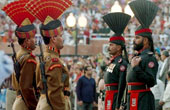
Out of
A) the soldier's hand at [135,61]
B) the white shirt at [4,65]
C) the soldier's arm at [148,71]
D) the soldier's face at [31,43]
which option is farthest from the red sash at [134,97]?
the white shirt at [4,65]

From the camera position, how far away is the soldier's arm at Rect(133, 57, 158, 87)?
7.42m

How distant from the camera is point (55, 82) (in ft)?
23.6

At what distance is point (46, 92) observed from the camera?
7.27m

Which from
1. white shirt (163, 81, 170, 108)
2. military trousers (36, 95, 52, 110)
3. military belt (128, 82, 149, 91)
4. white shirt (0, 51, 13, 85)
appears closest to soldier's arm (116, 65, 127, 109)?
military belt (128, 82, 149, 91)

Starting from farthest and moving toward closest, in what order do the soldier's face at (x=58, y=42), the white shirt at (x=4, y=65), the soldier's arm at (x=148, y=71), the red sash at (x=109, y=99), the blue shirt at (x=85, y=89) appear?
the blue shirt at (x=85, y=89) → the red sash at (x=109, y=99) → the soldier's face at (x=58, y=42) → the soldier's arm at (x=148, y=71) → the white shirt at (x=4, y=65)

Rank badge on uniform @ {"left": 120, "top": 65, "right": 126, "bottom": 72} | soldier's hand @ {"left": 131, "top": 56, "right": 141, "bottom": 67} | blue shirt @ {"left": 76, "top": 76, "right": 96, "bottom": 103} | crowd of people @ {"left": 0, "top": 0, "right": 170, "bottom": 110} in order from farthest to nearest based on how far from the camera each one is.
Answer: crowd of people @ {"left": 0, "top": 0, "right": 170, "bottom": 110}, blue shirt @ {"left": 76, "top": 76, "right": 96, "bottom": 103}, badge on uniform @ {"left": 120, "top": 65, "right": 126, "bottom": 72}, soldier's hand @ {"left": 131, "top": 56, "right": 141, "bottom": 67}

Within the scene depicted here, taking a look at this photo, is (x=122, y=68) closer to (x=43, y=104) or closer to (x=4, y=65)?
(x=43, y=104)

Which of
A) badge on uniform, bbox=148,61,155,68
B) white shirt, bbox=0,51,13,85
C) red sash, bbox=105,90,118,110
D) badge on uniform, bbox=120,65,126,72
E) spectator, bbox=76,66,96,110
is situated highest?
white shirt, bbox=0,51,13,85

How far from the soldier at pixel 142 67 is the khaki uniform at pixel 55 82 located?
1076 mm

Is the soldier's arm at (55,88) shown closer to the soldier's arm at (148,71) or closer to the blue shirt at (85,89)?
the soldier's arm at (148,71)

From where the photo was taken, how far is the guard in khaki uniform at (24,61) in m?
7.99

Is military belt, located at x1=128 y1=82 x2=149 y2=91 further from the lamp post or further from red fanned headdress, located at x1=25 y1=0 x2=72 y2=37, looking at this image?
the lamp post

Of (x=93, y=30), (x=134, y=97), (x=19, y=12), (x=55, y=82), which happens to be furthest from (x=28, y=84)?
(x=93, y=30)

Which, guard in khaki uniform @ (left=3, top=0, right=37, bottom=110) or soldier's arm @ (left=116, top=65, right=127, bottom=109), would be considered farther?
soldier's arm @ (left=116, top=65, right=127, bottom=109)
